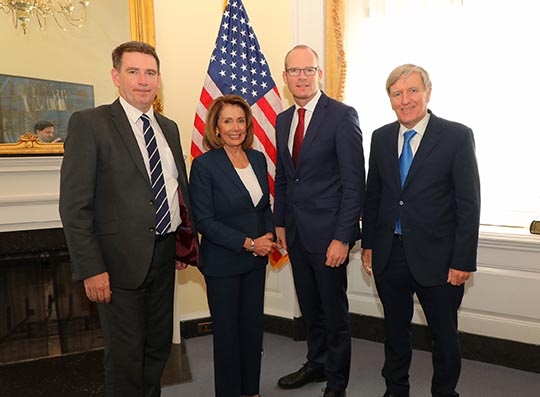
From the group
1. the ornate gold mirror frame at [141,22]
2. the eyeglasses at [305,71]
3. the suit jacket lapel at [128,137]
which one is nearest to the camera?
the suit jacket lapel at [128,137]

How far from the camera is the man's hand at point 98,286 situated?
1894mm

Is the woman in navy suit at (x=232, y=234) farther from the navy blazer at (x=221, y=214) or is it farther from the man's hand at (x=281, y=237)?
the man's hand at (x=281, y=237)

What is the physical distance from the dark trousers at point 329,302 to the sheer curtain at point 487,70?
1.34m

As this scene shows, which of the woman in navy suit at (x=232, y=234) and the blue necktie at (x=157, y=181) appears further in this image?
the woman in navy suit at (x=232, y=234)

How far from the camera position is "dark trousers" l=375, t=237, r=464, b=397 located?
2184mm

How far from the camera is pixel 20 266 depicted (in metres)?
3.19

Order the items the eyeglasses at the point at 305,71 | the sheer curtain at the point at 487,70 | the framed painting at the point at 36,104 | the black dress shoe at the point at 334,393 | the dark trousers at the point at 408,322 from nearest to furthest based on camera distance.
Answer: the dark trousers at the point at 408,322 → the eyeglasses at the point at 305,71 → the black dress shoe at the point at 334,393 → the framed painting at the point at 36,104 → the sheer curtain at the point at 487,70

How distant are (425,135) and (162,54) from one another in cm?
205

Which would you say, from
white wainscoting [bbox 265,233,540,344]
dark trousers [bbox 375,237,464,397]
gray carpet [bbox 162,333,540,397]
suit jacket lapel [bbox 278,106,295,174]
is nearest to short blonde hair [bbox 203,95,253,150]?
suit jacket lapel [bbox 278,106,295,174]

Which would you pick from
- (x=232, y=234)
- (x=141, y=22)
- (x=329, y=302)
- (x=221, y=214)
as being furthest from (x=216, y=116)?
(x=141, y=22)

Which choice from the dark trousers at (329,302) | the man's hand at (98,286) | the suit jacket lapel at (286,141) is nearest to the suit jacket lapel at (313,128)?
the suit jacket lapel at (286,141)

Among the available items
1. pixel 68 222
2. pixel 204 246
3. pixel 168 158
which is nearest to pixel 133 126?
pixel 168 158

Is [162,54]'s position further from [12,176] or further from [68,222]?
[68,222]

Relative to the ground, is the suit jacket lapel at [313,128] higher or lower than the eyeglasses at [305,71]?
lower
